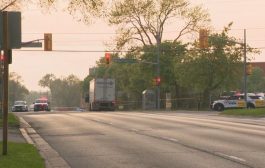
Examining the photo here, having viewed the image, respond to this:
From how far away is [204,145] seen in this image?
18.0 m

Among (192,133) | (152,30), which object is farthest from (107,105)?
(192,133)

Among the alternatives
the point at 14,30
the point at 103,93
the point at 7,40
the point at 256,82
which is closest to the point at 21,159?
the point at 7,40

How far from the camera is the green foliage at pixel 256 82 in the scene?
11493cm

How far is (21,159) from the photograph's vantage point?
13.2 meters

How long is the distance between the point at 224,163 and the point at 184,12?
70.2 m

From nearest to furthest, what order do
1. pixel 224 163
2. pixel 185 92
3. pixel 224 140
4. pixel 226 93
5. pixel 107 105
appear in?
1. pixel 224 163
2. pixel 224 140
3. pixel 107 105
4. pixel 226 93
5. pixel 185 92

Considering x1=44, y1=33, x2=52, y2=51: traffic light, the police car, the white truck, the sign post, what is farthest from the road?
the white truck

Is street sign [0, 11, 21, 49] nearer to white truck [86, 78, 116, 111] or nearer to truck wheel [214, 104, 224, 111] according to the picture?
truck wheel [214, 104, 224, 111]

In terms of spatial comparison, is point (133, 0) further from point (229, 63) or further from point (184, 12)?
point (229, 63)

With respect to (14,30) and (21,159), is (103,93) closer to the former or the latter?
(14,30)

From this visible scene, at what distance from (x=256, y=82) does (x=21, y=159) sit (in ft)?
354

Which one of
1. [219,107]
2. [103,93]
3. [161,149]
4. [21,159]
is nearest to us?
[21,159]

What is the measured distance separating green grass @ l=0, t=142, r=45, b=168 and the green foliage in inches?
3997

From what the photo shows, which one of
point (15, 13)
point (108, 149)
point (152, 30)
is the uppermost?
point (152, 30)
